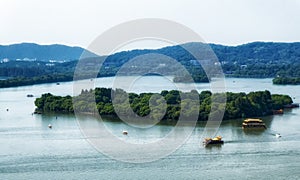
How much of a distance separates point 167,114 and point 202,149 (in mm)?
3190

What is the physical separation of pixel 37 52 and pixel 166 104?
54.0m

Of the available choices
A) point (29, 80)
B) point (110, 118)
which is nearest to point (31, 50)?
point (29, 80)

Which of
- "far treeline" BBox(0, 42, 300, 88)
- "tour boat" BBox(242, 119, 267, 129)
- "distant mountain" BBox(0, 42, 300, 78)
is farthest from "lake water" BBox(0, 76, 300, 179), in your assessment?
"far treeline" BBox(0, 42, 300, 88)

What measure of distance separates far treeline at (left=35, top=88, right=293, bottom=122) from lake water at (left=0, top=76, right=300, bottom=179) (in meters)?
0.71

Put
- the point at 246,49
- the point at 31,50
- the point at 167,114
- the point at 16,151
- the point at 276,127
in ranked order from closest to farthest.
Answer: the point at 16,151 < the point at 276,127 < the point at 167,114 < the point at 246,49 < the point at 31,50

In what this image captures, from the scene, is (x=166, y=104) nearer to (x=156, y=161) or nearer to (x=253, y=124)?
(x=253, y=124)

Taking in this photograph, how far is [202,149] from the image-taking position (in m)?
9.16

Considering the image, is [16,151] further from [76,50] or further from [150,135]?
[76,50]

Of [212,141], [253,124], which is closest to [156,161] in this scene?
[212,141]

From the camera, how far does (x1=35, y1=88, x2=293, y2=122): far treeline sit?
12.4 m

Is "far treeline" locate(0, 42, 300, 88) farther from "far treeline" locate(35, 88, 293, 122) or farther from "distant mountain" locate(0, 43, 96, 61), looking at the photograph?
"distant mountain" locate(0, 43, 96, 61)

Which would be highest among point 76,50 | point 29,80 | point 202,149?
point 76,50

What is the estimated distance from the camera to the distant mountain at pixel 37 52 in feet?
206

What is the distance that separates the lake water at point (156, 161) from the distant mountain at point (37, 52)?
5180 cm
